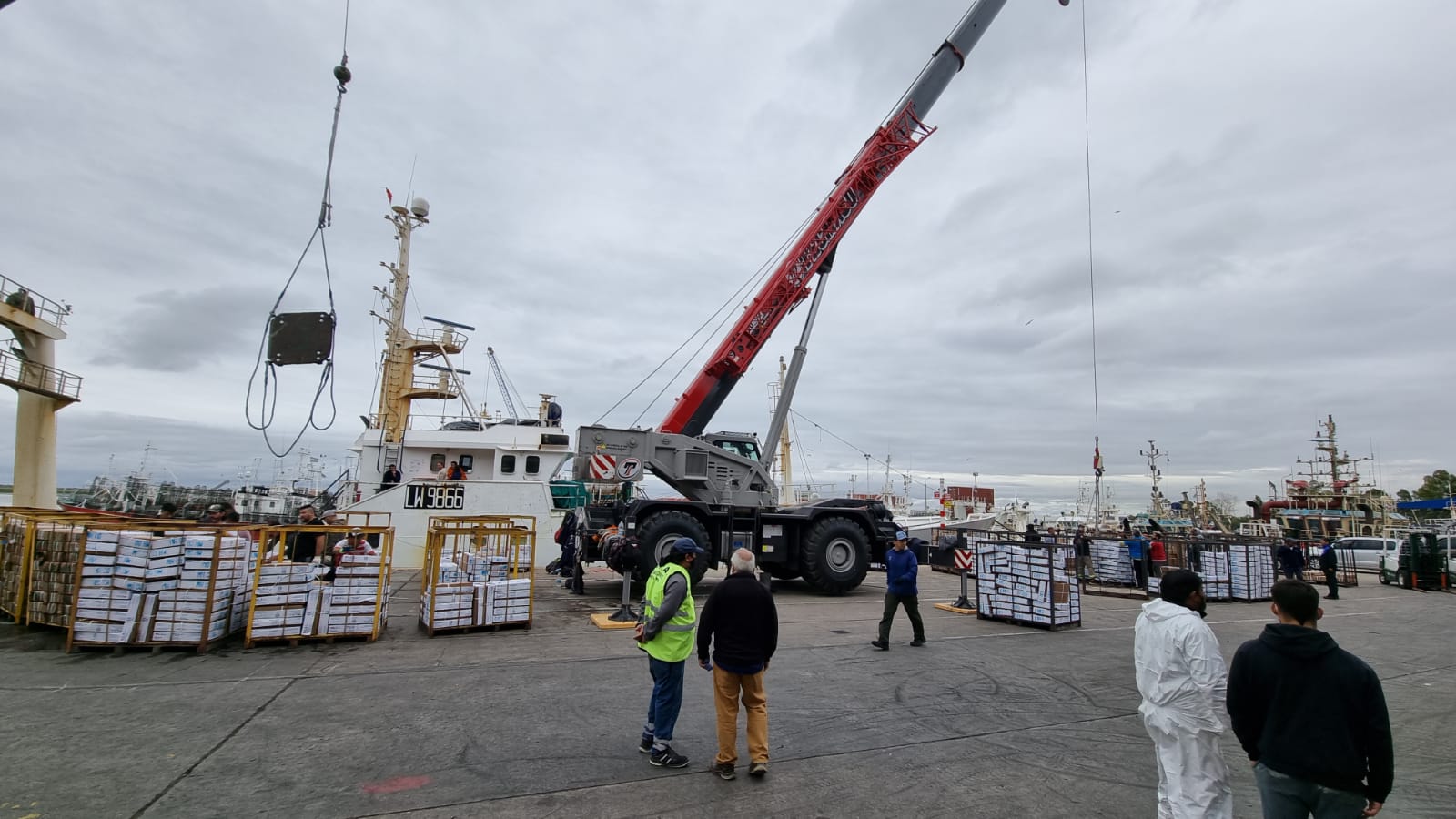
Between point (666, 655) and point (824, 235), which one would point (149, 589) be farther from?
point (824, 235)

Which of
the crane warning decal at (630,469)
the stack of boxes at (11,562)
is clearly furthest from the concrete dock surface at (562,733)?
the crane warning decal at (630,469)

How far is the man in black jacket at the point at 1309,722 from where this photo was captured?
254 centimetres

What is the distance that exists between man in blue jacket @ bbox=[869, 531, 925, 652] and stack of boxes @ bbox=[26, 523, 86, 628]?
31.0 feet

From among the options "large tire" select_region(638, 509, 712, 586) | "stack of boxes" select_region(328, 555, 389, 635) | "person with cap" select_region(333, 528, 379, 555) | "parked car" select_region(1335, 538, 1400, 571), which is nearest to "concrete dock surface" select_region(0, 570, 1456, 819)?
"stack of boxes" select_region(328, 555, 389, 635)

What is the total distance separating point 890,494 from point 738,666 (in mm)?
47299

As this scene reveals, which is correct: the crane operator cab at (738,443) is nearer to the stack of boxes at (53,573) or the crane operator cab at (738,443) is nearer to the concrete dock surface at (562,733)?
the concrete dock surface at (562,733)

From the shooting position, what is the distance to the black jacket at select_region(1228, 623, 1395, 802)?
8.30 feet

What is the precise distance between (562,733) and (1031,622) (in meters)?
8.00

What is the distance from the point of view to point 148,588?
711 cm

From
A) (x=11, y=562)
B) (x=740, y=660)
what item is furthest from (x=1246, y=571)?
(x=11, y=562)

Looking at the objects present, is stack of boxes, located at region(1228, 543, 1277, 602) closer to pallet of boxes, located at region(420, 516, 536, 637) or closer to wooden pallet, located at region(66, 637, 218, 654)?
pallet of boxes, located at region(420, 516, 536, 637)

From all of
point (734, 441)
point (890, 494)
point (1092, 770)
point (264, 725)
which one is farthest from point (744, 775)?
point (890, 494)

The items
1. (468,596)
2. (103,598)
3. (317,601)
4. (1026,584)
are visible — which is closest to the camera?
(103,598)

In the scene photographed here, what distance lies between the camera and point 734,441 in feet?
44.6
